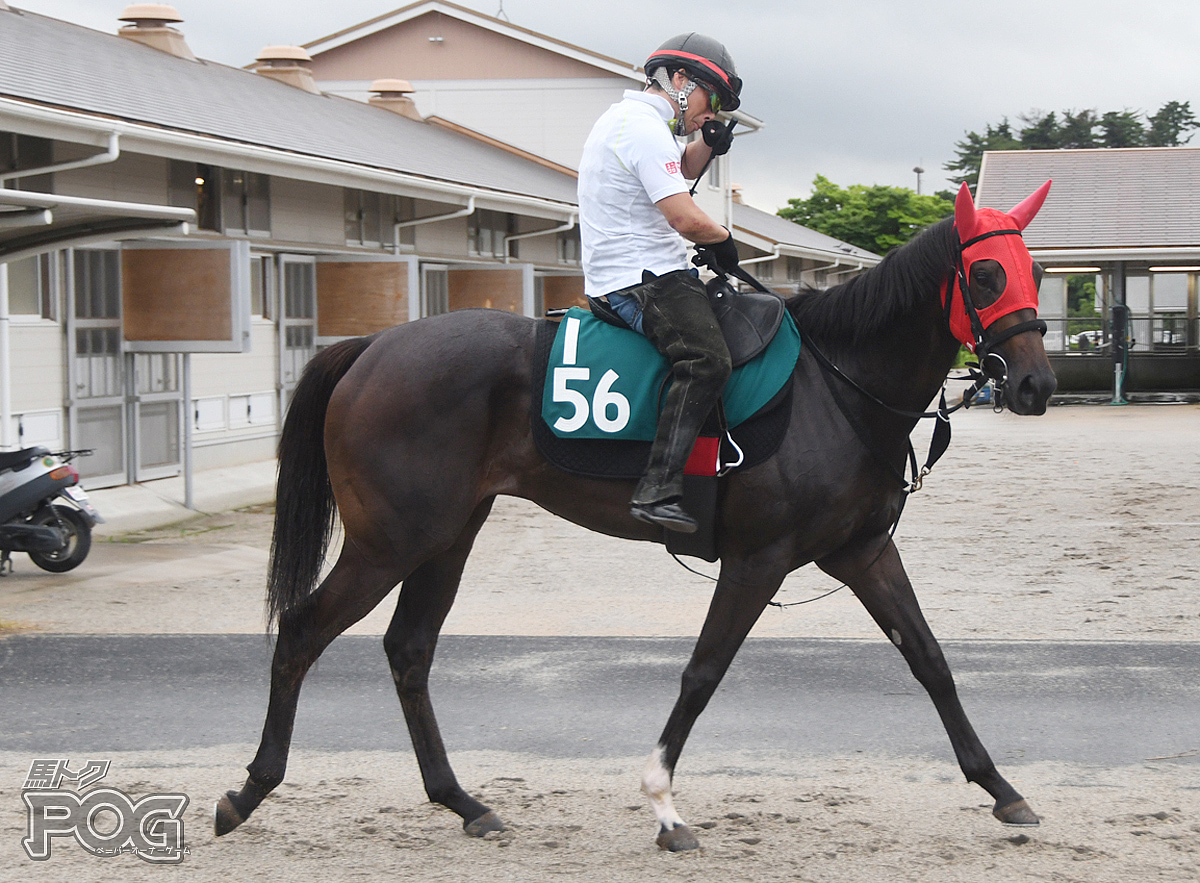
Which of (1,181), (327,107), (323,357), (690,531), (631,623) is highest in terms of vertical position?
(327,107)

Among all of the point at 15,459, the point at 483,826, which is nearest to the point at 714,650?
the point at 483,826

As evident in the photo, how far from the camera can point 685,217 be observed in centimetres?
412

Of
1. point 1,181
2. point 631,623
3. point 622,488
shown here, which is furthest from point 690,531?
point 1,181

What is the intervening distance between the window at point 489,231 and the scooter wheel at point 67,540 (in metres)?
11.9

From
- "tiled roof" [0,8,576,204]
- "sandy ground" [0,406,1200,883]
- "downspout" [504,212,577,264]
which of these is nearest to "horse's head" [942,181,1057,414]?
"sandy ground" [0,406,1200,883]

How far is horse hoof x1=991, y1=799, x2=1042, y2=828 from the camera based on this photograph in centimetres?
419

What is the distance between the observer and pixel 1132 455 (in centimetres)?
1697

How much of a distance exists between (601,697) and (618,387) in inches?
81.2

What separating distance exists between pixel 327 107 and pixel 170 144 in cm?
890

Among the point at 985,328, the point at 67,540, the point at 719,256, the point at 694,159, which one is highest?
the point at 694,159

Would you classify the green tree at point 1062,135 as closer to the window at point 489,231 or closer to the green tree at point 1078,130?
the green tree at point 1078,130

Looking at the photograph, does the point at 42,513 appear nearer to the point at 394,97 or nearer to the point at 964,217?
the point at 964,217

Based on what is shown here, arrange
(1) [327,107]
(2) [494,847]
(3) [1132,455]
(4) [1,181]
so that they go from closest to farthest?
(2) [494,847], (4) [1,181], (3) [1132,455], (1) [327,107]

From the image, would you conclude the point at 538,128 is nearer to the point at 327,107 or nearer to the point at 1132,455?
the point at 327,107
